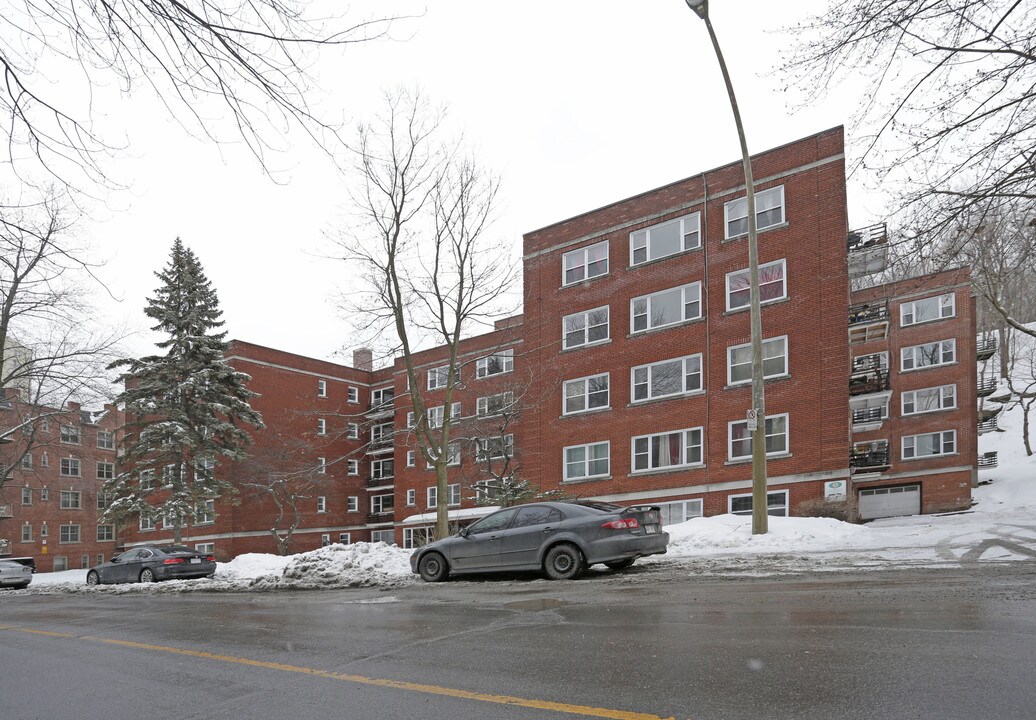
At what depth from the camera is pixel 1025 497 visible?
35.3m

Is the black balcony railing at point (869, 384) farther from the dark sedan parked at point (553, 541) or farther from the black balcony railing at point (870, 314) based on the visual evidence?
the dark sedan parked at point (553, 541)

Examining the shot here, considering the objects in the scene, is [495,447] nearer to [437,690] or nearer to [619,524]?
[619,524]

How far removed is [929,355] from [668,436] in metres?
19.8

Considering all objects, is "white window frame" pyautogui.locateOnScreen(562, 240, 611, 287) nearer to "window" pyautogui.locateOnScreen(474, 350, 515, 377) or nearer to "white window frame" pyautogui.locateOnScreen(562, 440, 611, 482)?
"white window frame" pyautogui.locateOnScreen(562, 440, 611, 482)

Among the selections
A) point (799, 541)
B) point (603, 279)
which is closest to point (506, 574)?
point (799, 541)

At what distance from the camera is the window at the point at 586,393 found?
33.0m

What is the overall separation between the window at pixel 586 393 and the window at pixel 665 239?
5257 millimetres

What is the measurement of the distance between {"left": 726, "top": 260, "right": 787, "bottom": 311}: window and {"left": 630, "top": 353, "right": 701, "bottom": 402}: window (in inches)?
101

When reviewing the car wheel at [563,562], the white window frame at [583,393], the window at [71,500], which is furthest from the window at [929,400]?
the window at [71,500]

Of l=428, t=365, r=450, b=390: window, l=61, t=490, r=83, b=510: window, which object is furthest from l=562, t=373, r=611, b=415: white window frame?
l=61, t=490, r=83, b=510: window

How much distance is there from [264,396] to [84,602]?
37138 millimetres

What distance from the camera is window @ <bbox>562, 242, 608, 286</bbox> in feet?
110

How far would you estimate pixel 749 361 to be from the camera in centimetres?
2858

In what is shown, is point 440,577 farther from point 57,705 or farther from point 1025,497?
point 1025,497
